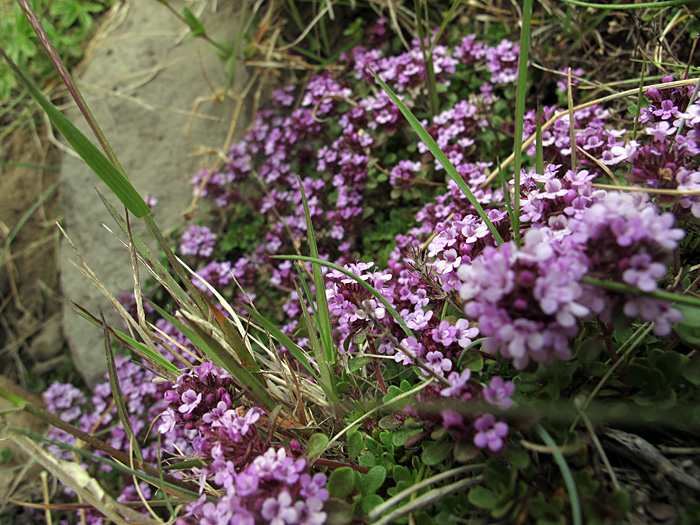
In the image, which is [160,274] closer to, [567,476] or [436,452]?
[436,452]

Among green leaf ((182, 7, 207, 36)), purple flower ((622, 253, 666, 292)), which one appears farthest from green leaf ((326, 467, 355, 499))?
green leaf ((182, 7, 207, 36))

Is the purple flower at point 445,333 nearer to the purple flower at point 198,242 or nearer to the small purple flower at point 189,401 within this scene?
the small purple flower at point 189,401

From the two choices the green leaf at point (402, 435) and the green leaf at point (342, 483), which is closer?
the green leaf at point (342, 483)

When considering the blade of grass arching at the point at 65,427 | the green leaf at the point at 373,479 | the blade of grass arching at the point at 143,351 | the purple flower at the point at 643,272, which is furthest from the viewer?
the blade of grass arching at the point at 143,351

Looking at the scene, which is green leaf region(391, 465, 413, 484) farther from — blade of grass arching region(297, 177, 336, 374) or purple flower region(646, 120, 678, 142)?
purple flower region(646, 120, 678, 142)

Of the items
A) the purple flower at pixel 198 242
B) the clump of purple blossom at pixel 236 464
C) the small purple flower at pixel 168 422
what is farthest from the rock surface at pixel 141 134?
the clump of purple blossom at pixel 236 464

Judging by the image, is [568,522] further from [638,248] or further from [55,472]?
[55,472]
